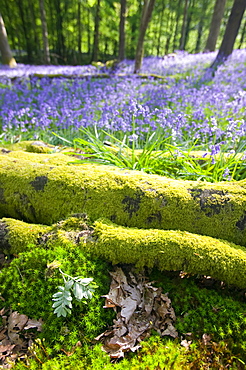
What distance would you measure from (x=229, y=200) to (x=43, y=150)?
310 cm

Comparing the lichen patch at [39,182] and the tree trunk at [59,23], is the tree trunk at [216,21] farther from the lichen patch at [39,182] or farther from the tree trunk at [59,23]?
the tree trunk at [59,23]

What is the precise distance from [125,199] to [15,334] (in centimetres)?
149

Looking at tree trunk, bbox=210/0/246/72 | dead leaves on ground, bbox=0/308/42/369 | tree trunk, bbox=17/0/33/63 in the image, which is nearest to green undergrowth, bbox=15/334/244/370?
dead leaves on ground, bbox=0/308/42/369

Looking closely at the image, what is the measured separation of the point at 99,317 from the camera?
189 centimetres

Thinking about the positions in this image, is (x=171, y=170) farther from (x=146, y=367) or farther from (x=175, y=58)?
(x=175, y=58)

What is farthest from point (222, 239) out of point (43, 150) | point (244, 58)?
point (244, 58)

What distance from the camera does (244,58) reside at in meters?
11.5

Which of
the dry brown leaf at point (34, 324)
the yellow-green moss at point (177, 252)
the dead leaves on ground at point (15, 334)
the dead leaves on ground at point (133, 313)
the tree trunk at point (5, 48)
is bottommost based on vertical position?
the dead leaves on ground at point (15, 334)

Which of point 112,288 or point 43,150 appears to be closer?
point 112,288

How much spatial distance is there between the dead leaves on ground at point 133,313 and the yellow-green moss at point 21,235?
814mm

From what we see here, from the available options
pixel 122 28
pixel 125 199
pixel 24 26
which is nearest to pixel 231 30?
pixel 122 28

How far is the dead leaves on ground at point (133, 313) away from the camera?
5.93ft

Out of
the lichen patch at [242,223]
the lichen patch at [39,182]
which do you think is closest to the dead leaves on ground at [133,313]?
the lichen patch at [242,223]

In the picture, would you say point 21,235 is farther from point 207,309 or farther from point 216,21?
point 216,21
